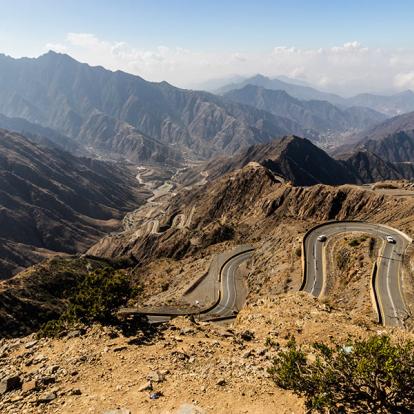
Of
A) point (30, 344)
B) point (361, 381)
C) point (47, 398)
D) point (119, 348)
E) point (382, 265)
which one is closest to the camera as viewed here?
point (361, 381)

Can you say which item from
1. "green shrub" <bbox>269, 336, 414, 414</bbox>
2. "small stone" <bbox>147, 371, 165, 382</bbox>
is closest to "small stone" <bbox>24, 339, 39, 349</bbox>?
"small stone" <bbox>147, 371, 165, 382</bbox>

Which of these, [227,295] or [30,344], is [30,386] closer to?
[30,344]

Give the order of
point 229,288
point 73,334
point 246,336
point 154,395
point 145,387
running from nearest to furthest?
point 154,395 → point 145,387 → point 73,334 → point 246,336 → point 229,288

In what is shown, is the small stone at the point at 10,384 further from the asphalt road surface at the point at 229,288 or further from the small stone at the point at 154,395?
the asphalt road surface at the point at 229,288

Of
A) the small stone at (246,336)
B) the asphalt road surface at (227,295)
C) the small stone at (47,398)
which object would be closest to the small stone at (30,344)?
Result: the small stone at (47,398)

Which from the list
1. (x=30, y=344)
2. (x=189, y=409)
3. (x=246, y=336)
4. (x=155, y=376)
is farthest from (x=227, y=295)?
(x=189, y=409)

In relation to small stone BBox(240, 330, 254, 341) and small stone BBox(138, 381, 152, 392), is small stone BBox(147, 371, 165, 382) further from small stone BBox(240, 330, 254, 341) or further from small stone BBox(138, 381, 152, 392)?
small stone BBox(240, 330, 254, 341)
